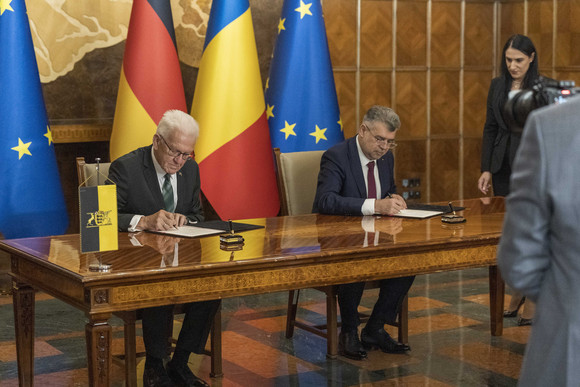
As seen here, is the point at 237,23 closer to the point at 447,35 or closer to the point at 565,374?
the point at 447,35

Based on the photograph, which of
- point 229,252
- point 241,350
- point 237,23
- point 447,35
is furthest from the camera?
point 447,35

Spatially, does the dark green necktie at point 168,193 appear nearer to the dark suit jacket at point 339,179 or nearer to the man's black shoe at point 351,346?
the dark suit jacket at point 339,179

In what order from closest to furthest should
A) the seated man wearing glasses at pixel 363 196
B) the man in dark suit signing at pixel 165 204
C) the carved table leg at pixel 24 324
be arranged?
the carved table leg at pixel 24 324
the man in dark suit signing at pixel 165 204
the seated man wearing glasses at pixel 363 196

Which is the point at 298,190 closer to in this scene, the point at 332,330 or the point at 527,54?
the point at 332,330

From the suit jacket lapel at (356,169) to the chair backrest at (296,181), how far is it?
347mm

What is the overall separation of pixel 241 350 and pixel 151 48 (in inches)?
86.7

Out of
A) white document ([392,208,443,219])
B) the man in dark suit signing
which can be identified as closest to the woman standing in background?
white document ([392,208,443,219])

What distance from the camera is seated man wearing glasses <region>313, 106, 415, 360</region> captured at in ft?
13.8

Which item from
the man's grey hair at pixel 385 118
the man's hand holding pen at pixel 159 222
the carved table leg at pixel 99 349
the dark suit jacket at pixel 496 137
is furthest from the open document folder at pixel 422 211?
the carved table leg at pixel 99 349

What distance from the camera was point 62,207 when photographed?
5578mm

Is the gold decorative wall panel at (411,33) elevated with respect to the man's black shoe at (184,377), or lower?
elevated

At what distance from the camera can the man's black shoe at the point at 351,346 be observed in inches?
168

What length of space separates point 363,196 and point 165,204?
101 cm

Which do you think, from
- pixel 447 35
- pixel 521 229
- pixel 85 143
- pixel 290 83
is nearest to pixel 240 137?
pixel 290 83
